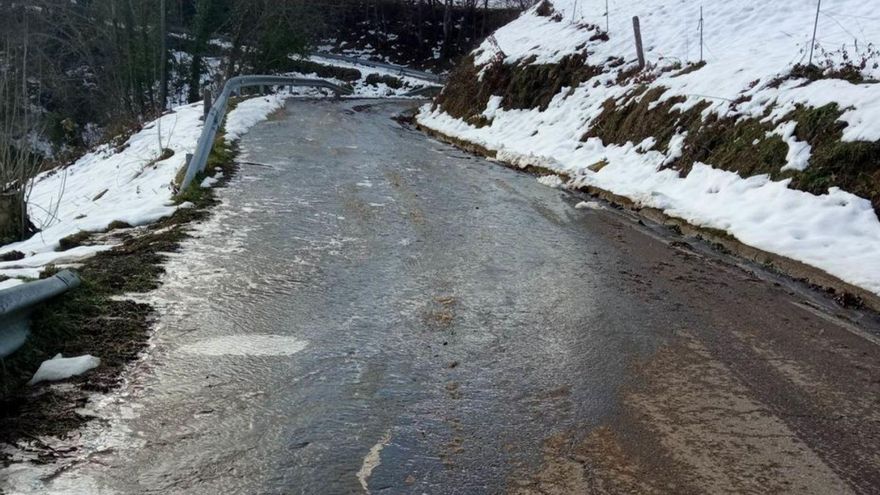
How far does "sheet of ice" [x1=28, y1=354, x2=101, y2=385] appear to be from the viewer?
12.9 feet

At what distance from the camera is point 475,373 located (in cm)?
434

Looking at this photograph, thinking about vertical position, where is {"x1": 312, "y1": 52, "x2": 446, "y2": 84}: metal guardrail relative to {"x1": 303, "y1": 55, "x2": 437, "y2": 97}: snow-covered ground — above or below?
above

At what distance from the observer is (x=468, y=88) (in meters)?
23.1

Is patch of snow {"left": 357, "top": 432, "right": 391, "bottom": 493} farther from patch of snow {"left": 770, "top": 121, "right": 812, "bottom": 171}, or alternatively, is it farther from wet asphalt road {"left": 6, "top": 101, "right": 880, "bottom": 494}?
patch of snow {"left": 770, "top": 121, "right": 812, "bottom": 171}

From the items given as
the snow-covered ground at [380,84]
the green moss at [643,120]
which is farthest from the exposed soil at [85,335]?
the snow-covered ground at [380,84]

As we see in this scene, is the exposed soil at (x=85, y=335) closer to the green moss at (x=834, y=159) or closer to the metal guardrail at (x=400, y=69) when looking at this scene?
the green moss at (x=834, y=159)

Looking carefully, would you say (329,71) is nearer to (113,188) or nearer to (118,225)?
(113,188)

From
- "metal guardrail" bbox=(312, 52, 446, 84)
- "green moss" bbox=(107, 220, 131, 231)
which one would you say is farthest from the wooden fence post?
"metal guardrail" bbox=(312, 52, 446, 84)

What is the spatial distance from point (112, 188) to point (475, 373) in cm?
1028

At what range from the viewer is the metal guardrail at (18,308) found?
152 inches

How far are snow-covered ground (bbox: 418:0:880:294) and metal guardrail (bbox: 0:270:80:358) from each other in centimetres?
654

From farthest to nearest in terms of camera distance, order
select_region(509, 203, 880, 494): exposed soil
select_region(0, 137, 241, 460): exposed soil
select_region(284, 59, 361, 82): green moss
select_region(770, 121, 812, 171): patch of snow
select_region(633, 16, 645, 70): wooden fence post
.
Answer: select_region(284, 59, 361, 82): green moss, select_region(633, 16, 645, 70): wooden fence post, select_region(770, 121, 812, 171): patch of snow, select_region(0, 137, 241, 460): exposed soil, select_region(509, 203, 880, 494): exposed soil

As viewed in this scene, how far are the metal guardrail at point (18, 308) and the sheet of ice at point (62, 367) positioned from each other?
19 centimetres

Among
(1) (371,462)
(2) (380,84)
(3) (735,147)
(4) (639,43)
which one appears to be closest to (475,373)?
(1) (371,462)
